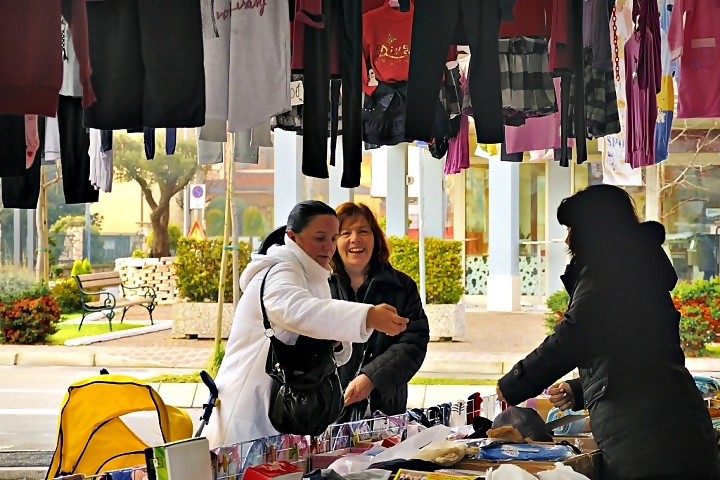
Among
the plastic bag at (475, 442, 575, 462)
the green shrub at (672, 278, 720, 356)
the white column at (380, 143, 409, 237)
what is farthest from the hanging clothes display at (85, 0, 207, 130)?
the white column at (380, 143, 409, 237)

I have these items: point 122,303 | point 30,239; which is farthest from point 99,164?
point 30,239

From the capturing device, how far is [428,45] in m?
2.89

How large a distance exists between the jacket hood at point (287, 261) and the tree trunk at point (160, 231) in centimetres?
1122

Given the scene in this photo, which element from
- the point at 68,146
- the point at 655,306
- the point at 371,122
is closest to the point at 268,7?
the point at 68,146

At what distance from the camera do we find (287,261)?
2.69 meters

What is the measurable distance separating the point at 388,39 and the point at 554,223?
29.1 feet

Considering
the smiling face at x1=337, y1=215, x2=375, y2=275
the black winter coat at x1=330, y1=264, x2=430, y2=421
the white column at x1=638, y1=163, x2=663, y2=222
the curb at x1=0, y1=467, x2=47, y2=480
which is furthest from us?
the white column at x1=638, y1=163, x2=663, y2=222

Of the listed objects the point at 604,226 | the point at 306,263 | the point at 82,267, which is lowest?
the point at 82,267

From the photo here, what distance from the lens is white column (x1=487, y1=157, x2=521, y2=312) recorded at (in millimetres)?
11820

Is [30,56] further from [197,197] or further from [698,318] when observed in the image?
[197,197]

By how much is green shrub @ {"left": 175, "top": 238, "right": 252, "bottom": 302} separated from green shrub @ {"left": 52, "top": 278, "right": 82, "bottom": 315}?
2903 mm

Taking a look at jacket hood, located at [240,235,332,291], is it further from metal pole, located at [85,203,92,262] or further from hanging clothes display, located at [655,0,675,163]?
metal pole, located at [85,203,92,262]

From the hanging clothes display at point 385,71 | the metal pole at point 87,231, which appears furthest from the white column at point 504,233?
the hanging clothes display at point 385,71

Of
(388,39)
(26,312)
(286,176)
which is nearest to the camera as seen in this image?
(388,39)
